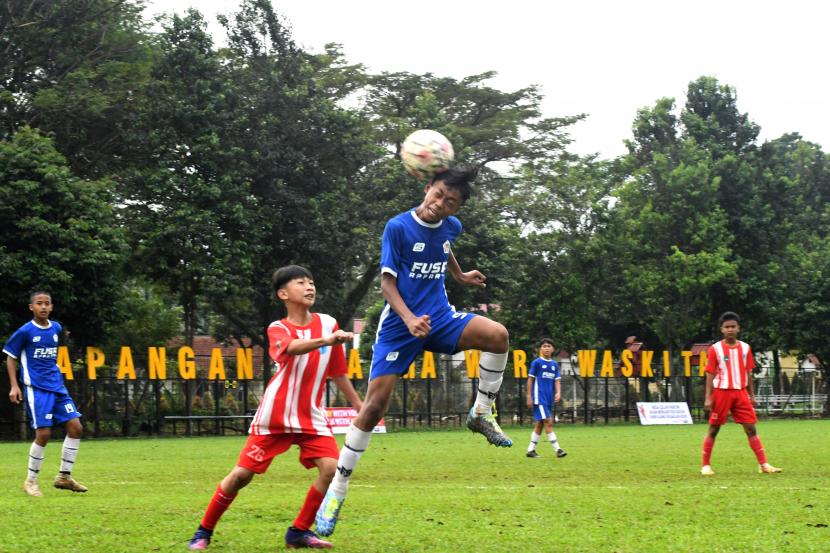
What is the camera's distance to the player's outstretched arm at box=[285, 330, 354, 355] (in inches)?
286

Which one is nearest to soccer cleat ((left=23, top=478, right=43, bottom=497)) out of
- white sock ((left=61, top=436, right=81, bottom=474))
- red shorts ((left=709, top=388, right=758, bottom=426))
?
white sock ((left=61, top=436, right=81, bottom=474))

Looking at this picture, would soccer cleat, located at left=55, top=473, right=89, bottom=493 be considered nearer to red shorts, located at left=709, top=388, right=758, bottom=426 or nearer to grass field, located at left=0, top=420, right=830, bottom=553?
grass field, located at left=0, top=420, right=830, bottom=553

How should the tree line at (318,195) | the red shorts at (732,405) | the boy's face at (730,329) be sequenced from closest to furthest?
the boy's face at (730,329)
the red shorts at (732,405)
the tree line at (318,195)

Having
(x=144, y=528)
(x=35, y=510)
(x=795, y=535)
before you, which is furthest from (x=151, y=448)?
(x=795, y=535)

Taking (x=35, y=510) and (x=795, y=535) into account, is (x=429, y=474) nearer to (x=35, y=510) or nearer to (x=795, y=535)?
(x=35, y=510)

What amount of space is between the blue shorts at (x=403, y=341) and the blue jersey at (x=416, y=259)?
0.08 m

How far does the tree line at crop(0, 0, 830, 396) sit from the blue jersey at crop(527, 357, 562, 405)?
1532cm

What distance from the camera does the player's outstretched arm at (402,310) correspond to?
796 cm

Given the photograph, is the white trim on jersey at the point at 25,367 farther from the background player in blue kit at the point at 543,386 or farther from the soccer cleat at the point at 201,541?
the background player in blue kit at the point at 543,386

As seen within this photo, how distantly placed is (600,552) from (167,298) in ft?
129

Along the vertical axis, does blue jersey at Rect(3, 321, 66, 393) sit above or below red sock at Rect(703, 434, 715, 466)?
above

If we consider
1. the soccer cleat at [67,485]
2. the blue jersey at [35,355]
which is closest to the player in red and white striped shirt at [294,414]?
the soccer cleat at [67,485]

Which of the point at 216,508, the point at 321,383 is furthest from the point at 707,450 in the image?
the point at 216,508

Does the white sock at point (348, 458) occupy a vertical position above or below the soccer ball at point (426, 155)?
below
